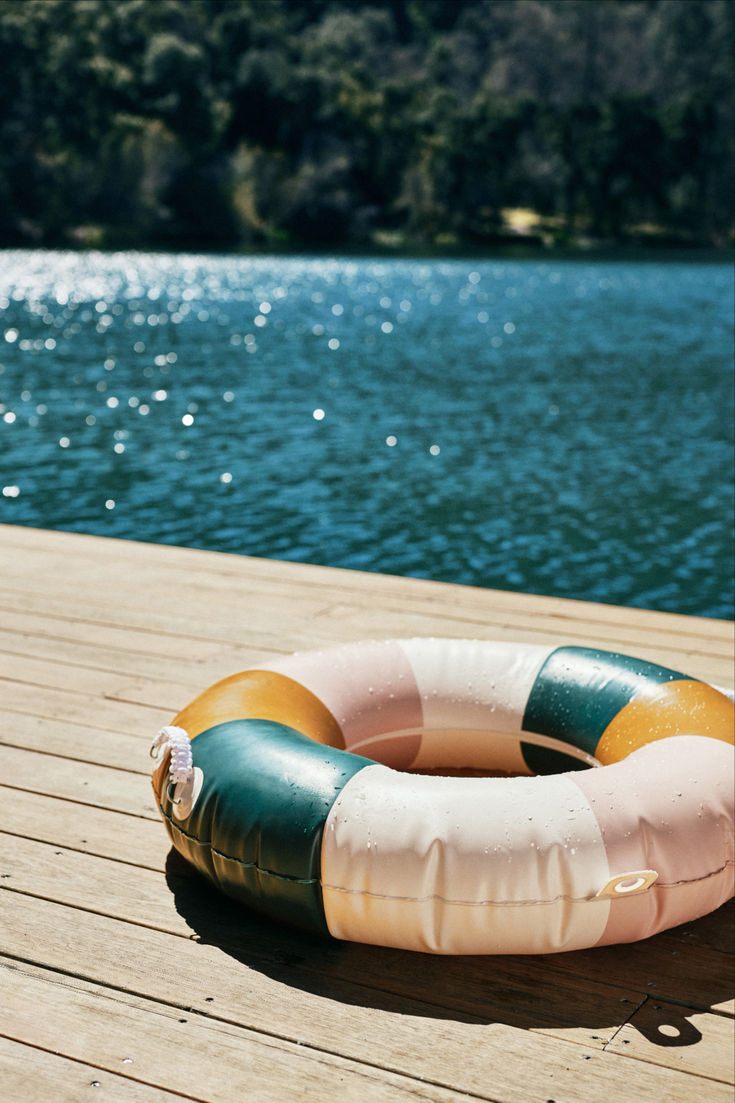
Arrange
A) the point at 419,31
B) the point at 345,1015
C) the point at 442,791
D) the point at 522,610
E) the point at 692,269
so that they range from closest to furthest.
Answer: the point at 345,1015 → the point at 442,791 → the point at 522,610 → the point at 692,269 → the point at 419,31

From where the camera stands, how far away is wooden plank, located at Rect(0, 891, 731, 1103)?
1.50m

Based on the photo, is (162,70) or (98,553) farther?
(162,70)

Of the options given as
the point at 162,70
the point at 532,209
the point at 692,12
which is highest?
the point at 692,12

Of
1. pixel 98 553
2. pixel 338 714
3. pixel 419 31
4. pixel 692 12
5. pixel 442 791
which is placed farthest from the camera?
pixel 419 31

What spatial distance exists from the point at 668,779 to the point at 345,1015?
577mm

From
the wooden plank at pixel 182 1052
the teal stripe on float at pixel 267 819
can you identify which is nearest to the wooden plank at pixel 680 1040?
the wooden plank at pixel 182 1052

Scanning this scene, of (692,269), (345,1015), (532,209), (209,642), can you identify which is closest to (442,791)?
(345,1015)

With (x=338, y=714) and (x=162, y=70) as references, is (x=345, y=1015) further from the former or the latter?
(x=162, y=70)

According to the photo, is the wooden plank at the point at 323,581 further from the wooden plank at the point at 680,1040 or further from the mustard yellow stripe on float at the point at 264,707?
the wooden plank at the point at 680,1040

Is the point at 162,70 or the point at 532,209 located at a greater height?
the point at 162,70

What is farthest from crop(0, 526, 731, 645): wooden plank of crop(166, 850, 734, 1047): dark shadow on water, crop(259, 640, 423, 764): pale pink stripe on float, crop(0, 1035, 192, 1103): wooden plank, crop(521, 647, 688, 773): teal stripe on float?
crop(0, 1035, 192, 1103): wooden plank

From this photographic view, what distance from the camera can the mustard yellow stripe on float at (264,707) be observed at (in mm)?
2016

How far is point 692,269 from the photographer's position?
45.3 m

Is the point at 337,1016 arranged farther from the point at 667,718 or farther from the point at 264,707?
the point at 667,718
